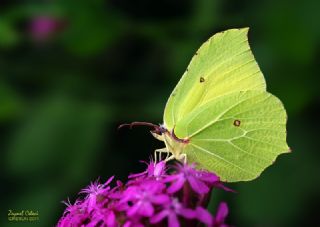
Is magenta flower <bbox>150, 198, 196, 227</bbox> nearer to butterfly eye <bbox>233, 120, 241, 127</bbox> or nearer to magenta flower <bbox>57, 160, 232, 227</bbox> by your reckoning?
magenta flower <bbox>57, 160, 232, 227</bbox>

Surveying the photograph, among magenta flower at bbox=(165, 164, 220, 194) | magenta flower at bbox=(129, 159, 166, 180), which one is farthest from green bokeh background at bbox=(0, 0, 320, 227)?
magenta flower at bbox=(165, 164, 220, 194)

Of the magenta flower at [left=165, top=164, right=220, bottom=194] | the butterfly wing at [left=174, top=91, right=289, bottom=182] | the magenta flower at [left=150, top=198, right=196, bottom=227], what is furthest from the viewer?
the butterfly wing at [left=174, top=91, right=289, bottom=182]

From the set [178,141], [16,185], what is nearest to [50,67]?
[16,185]

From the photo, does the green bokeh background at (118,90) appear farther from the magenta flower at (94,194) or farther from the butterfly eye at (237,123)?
the magenta flower at (94,194)

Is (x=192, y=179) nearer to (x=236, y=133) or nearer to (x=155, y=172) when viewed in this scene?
(x=155, y=172)

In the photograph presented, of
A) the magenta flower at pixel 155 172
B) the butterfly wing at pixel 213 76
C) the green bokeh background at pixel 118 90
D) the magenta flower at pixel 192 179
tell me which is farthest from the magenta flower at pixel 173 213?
the green bokeh background at pixel 118 90

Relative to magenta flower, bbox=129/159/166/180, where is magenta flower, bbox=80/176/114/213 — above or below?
below
